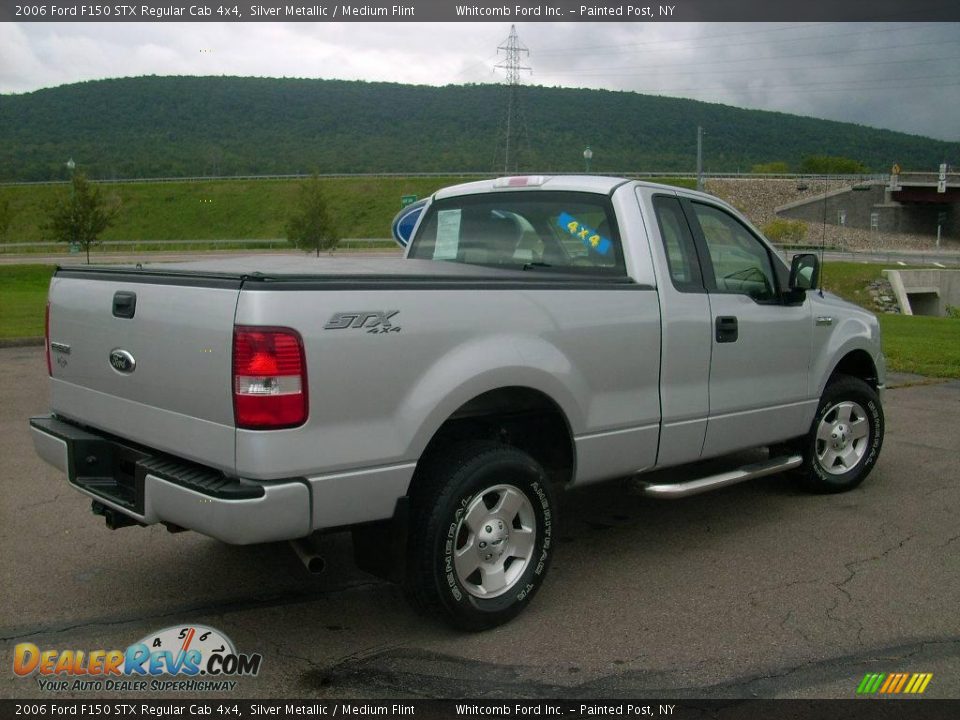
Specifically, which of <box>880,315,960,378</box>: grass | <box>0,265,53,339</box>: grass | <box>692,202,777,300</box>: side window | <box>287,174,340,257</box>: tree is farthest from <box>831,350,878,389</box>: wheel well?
<box>287,174,340,257</box>: tree

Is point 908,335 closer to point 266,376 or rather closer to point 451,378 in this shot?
point 451,378

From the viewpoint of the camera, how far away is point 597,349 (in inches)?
168

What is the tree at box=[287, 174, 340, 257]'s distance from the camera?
47312 millimetres

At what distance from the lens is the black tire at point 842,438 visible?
19.4 feet

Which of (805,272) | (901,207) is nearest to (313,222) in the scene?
(805,272)

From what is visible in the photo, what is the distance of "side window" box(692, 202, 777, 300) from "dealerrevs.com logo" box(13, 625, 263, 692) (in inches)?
123

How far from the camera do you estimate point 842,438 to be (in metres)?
6.10

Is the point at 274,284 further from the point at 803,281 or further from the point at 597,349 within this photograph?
the point at 803,281

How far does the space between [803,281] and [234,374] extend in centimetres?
359

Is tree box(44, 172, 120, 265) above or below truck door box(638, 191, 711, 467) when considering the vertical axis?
above

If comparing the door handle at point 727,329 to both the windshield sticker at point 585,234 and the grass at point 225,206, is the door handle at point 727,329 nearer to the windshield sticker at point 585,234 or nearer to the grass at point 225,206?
the windshield sticker at point 585,234

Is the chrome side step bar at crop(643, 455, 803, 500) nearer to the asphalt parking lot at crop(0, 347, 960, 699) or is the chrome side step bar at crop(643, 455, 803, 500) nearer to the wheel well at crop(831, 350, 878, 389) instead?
the asphalt parking lot at crop(0, 347, 960, 699)

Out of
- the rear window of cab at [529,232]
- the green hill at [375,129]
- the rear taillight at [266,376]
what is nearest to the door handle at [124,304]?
the rear taillight at [266,376]

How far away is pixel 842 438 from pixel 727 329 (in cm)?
172
